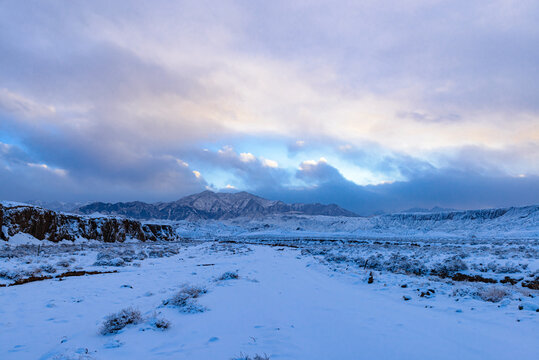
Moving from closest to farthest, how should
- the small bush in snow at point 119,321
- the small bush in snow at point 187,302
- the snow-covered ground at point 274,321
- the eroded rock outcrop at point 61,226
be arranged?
the snow-covered ground at point 274,321 < the small bush in snow at point 119,321 < the small bush in snow at point 187,302 < the eroded rock outcrop at point 61,226

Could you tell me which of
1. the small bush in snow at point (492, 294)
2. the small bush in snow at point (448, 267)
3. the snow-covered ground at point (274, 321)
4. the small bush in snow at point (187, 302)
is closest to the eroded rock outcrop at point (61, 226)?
the snow-covered ground at point (274, 321)

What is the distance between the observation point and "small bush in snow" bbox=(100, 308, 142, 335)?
259 inches

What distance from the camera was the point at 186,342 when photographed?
232 inches

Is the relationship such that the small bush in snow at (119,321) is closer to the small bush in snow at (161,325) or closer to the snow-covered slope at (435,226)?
the small bush in snow at (161,325)

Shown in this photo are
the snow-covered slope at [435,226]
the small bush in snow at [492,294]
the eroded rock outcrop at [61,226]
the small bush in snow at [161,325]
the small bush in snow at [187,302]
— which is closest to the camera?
the small bush in snow at [161,325]

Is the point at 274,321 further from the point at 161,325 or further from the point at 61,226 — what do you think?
the point at 61,226

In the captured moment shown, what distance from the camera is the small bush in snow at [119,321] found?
657 cm

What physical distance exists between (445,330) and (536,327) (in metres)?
2.25

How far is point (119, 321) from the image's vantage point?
6793 mm

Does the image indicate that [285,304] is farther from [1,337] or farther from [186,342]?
[1,337]

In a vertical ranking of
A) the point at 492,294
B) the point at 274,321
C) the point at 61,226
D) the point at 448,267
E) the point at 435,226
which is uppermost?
the point at 492,294

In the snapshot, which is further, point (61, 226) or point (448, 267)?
point (61, 226)

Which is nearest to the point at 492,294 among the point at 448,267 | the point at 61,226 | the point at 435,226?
the point at 448,267

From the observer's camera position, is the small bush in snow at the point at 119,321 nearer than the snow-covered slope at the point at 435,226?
Yes
